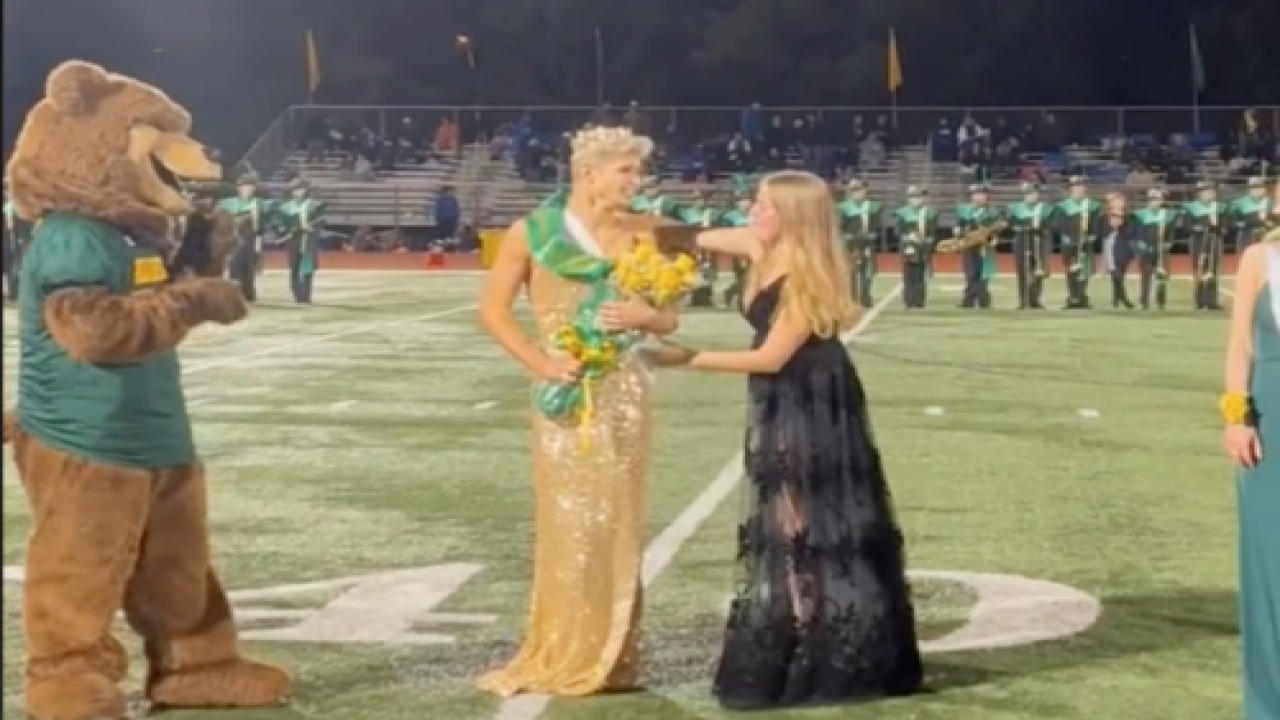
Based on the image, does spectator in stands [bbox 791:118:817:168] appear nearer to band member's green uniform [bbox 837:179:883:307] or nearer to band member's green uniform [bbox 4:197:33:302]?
band member's green uniform [bbox 837:179:883:307]

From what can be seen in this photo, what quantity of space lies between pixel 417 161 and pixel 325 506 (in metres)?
19.1

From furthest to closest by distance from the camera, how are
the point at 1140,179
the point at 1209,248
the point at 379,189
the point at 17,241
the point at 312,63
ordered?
the point at 379,189, the point at 1140,179, the point at 312,63, the point at 1209,248, the point at 17,241

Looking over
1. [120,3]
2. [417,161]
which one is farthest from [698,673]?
[417,161]

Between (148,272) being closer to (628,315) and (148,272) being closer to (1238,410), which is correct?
(628,315)

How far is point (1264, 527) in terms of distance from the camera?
458 centimetres

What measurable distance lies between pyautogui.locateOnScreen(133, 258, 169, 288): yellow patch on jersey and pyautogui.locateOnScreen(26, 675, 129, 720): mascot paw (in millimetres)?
899

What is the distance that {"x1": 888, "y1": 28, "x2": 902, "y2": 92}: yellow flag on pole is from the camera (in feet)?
86.0

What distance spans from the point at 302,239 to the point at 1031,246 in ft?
24.3

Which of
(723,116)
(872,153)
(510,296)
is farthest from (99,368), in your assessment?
(872,153)

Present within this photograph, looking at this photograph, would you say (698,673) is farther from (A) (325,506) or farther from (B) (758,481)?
(A) (325,506)

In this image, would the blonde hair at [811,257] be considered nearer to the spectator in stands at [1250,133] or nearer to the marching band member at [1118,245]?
the marching band member at [1118,245]

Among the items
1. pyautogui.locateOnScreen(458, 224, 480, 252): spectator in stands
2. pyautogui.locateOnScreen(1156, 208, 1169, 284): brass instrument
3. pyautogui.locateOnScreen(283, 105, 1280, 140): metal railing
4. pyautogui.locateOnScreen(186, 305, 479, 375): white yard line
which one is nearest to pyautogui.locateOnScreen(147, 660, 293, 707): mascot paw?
pyautogui.locateOnScreen(186, 305, 479, 375): white yard line

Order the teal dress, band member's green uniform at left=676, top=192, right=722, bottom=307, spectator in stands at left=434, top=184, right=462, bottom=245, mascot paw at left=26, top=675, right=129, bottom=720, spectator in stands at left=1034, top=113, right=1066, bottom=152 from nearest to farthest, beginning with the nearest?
the teal dress, mascot paw at left=26, top=675, right=129, bottom=720, band member's green uniform at left=676, top=192, right=722, bottom=307, spectator in stands at left=1034, top=113, right=1066, bottom=152, spectator in stands at left=434, top=184, right=462, bottom=245

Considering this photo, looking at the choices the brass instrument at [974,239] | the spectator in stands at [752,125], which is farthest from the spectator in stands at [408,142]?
the brass instrument at [974,239]
